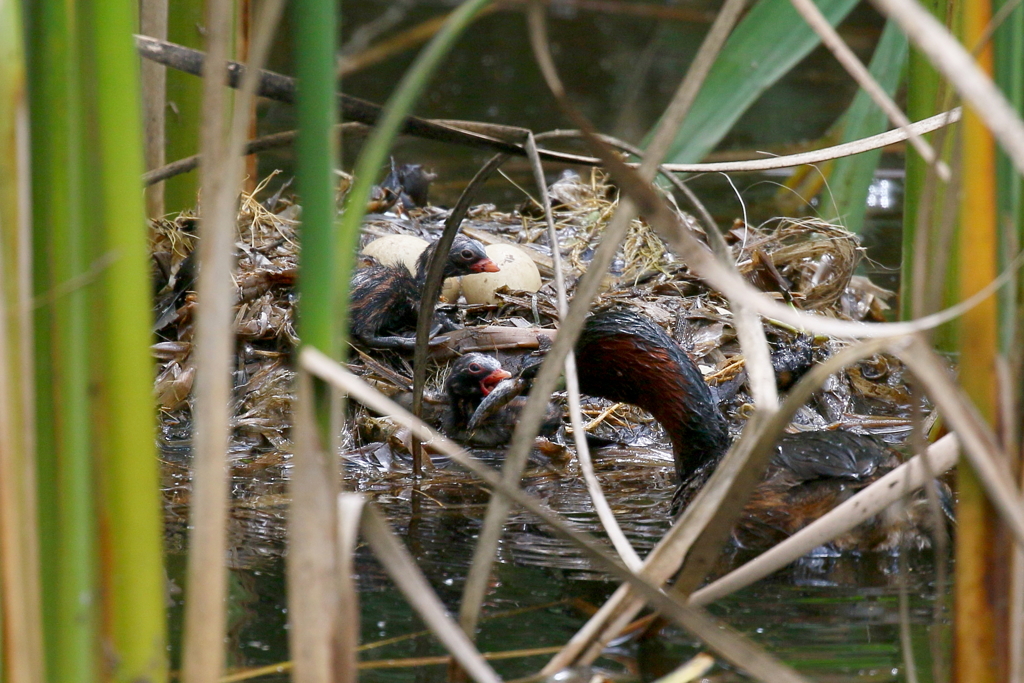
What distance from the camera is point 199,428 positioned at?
143 cm

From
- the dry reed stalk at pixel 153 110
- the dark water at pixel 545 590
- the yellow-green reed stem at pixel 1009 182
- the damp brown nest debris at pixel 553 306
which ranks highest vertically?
the dry reed stalk at pixel 153 110

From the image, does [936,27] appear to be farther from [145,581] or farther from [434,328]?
[434,328]

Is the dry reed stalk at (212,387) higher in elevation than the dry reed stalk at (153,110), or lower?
lower

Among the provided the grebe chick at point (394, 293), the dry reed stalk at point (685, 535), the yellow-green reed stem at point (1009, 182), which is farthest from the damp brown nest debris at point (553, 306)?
the yellow-green reed stem at point (1009, 182)

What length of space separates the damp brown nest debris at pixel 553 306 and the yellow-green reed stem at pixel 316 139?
8.85ft

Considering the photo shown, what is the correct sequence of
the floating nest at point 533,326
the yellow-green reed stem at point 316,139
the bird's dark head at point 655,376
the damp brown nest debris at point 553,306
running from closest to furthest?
the yellow-green reed stem at point 316,139
the bird's dark head at point 655,376
the floating nest at point 533,326
the damp brown nest debris at point 553,306

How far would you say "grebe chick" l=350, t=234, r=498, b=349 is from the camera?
4.53 m

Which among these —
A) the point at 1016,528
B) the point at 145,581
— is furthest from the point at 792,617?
the point at 145,581

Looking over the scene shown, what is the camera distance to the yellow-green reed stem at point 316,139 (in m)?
1.35

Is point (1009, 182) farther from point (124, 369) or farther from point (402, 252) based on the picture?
point (402, 252)

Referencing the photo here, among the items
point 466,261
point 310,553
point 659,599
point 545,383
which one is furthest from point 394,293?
point 310,553

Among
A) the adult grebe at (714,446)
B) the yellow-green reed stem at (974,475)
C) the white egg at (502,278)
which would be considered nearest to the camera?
the yellow-green reed stem at (974,475)

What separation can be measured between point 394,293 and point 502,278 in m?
0.52

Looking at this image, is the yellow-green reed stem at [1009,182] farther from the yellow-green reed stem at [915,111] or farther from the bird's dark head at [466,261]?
the bird's dark head at [466,261]
